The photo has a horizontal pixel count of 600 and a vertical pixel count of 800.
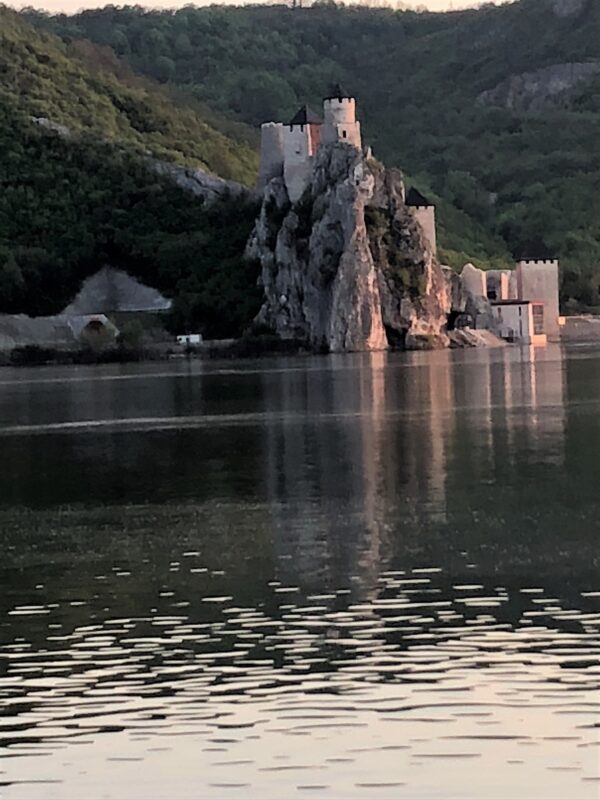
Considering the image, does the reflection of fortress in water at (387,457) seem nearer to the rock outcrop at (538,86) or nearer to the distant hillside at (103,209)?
the distant hillside at (103,209)

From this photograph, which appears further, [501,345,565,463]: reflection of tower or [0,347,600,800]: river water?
[501,345,565,463]: reflection of tower

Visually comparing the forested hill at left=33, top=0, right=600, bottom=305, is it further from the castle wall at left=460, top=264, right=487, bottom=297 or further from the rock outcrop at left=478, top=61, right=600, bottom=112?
the castle wall at left=460, top=264, right=487, bottom=297

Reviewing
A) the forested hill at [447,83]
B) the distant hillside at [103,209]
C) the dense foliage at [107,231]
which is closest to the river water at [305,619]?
the dense foliage at [107,231]

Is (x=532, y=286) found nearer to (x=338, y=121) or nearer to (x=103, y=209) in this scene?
(x=338, y=121)

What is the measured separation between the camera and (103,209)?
339 ft

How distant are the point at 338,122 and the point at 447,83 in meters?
98.4

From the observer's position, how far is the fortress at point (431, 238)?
286ft

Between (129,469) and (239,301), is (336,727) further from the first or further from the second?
(239,301)

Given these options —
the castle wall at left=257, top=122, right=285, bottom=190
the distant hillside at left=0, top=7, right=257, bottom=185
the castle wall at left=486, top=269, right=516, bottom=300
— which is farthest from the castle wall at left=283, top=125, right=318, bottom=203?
the distant hillside at left=0, top=7, right=257, bottom=185

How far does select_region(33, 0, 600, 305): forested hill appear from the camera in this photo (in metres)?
142

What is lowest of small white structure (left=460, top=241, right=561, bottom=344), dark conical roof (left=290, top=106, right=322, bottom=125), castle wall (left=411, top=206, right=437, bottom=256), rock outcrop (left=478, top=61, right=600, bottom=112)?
small white structure (left=460, top=241, right=561, bottom=344)

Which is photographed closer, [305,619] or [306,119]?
[305,619]

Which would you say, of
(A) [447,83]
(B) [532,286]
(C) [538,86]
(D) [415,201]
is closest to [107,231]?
(D) [415,201]

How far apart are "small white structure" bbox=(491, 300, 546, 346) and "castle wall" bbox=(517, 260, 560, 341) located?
264 centimetres
